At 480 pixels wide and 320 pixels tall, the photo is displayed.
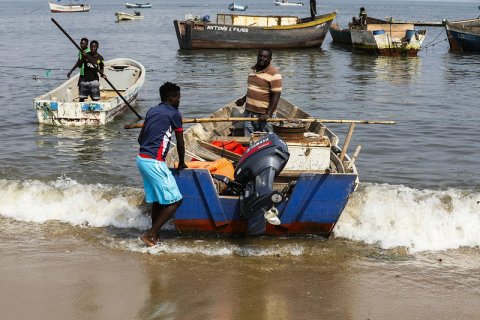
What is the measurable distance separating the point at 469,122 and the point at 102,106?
8322 millimetres

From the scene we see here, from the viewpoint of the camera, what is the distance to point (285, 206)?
20.9 ft

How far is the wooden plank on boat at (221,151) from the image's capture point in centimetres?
779

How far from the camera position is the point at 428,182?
9.86 metres

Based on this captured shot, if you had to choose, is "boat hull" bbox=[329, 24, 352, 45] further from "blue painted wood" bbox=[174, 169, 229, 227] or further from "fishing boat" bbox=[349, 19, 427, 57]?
"blue painted wood" bbox=[174, 169, 229, 227]

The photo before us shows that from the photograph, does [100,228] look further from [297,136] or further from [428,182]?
[428,182]

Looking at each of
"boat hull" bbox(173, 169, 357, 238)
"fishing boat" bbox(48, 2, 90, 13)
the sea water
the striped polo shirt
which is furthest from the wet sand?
"fishing boat" bbox(48, 2, 90, 13)

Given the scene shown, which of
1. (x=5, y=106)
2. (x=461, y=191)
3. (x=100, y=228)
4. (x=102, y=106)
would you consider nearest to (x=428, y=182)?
(x=461, y=191)

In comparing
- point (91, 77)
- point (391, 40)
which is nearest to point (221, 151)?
point (91, 77)

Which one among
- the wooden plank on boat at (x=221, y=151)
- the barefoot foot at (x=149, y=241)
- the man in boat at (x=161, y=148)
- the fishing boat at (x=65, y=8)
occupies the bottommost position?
the barefoot foot at (x=149, y=241)

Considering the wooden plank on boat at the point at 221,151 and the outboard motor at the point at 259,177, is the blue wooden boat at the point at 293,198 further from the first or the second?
the wooden plank on boat at the point at 221,151

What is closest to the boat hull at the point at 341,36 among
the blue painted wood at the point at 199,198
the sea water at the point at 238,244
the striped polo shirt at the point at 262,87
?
the sea water at the point at 238,244

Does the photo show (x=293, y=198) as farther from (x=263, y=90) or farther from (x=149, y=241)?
(x=263, y=90)

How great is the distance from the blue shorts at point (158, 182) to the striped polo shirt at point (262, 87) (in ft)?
7.49

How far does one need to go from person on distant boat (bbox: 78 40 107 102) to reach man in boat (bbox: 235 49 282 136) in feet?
17.9
